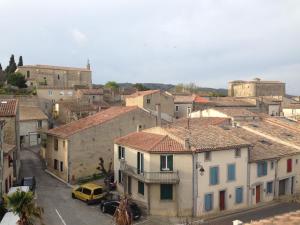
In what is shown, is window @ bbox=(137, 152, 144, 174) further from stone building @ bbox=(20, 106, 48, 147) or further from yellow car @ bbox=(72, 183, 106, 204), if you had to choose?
stone building @ bbox=(20, 106, 48, 147)

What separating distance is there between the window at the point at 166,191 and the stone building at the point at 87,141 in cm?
1316

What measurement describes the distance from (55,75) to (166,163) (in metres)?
78.5

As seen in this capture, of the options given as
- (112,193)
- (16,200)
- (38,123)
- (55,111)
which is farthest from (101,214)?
(55,111)

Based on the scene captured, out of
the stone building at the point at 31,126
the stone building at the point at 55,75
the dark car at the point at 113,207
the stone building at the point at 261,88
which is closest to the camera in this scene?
the dark car at the point at 113,207

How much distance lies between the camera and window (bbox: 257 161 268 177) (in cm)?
3704

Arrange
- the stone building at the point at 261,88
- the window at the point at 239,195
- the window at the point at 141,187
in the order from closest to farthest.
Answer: the window at the point at 141,187
the window at the point at 239,195
the stone building at the point at 261,88

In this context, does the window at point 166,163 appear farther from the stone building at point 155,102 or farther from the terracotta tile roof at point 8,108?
the stone building at point 155,102

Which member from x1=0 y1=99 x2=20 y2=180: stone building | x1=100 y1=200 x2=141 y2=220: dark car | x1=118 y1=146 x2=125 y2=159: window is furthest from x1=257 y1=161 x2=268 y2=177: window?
x1=0 y1=99 x2=20 y2=180: stone building

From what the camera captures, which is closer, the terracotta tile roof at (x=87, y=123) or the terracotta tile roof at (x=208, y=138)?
the terracotta tile roof at (x=208, y=138)

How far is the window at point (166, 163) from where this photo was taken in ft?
107

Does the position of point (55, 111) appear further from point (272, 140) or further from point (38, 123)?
point (272, 140)

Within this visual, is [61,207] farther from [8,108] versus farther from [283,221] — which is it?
[283,221]

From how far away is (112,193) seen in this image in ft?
126

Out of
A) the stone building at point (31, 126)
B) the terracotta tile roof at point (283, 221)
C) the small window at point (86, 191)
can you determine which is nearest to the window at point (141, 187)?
the small window at point (86, 191)
